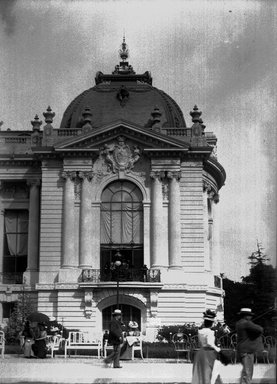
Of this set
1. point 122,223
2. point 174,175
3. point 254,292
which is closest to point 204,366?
point 174,175

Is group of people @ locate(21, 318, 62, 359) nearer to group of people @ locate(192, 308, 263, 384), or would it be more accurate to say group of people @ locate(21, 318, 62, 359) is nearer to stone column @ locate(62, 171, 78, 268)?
group of people @ locate(192, 308, 263, 384)

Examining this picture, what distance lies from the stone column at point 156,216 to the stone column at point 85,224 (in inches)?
166

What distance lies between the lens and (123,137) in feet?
152

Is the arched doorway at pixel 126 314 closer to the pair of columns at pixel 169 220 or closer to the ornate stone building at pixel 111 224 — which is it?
the ornate stone building at pixel 111 224

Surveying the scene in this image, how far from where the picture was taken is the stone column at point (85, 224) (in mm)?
44812

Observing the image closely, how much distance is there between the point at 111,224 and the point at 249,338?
31.3 metres

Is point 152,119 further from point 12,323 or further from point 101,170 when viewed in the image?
point 12,323

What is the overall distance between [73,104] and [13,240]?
1140 centimetres

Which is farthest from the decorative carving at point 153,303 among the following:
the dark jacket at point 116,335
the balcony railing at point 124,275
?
the dark jacket at point 116,335

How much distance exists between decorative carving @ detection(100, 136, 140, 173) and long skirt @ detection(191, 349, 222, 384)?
32294 millimetres

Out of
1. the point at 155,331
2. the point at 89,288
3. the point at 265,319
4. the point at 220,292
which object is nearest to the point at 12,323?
the point at 89,288

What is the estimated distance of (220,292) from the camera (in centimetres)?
4791

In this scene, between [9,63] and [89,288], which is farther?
[89,288]

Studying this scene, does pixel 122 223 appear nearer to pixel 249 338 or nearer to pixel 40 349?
pixel 40 349
